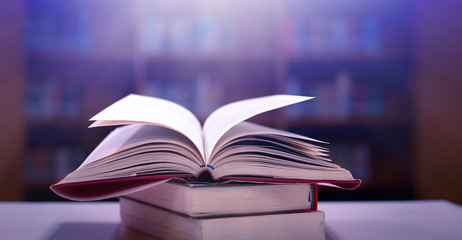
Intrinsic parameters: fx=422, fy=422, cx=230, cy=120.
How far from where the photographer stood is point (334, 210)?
593 millimetres

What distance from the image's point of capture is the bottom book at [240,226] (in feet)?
1.22

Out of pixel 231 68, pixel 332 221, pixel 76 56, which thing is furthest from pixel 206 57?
pixel 332 221

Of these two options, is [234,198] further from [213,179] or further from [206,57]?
[206,57]

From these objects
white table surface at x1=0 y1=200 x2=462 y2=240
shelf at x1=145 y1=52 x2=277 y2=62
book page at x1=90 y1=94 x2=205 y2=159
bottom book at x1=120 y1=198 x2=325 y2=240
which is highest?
shelf at x1=145 y1=52 x2=277 y2=62

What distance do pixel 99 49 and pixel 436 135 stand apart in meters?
1.89

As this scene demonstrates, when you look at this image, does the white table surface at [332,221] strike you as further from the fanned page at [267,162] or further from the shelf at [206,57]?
the shelf at [206,57]

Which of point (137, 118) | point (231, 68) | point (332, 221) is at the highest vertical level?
point (231, 68)

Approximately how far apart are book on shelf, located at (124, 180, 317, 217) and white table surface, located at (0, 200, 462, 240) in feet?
0.21

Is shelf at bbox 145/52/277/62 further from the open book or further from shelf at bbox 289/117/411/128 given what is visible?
the open book

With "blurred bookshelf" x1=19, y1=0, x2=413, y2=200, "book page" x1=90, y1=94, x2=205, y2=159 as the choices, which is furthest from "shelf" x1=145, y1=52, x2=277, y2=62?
"book page" x1=90, y1=94, x2=205, y2=159

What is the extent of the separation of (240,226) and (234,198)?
3 cm

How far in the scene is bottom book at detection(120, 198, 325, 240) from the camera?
1.22 feet

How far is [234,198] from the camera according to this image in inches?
15.4

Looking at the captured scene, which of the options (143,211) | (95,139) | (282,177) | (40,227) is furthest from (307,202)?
(95,139)
